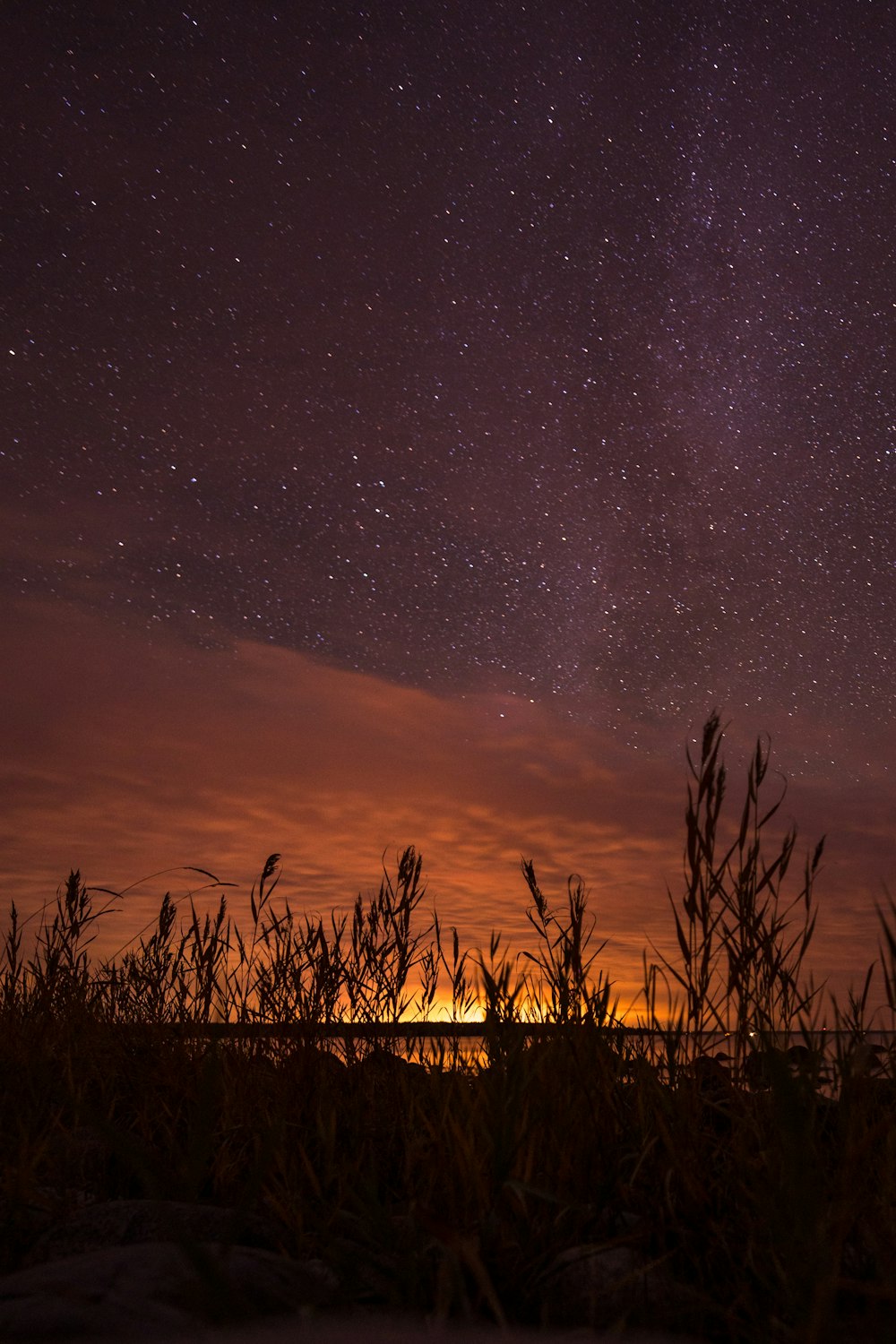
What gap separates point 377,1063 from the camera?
4.17 meters

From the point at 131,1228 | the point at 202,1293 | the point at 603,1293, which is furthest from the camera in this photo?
the point at 131,1228

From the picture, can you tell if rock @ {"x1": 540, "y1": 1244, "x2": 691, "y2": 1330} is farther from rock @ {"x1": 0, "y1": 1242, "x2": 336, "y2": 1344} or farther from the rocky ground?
rock @ {"x1": 0, "y1": 1242, "x2": 336, "y2": 1344}

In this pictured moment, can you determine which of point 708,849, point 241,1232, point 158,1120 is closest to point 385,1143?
point 158,1120

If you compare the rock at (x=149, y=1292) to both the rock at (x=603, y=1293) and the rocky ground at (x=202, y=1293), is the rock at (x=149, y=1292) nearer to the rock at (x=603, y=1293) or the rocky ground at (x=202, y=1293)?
the rocky ground at (x=202, y=1293)

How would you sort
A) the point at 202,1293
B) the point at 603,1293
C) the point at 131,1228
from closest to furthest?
the point at 202,1293
the point at 603,1293
the point at 131,1228

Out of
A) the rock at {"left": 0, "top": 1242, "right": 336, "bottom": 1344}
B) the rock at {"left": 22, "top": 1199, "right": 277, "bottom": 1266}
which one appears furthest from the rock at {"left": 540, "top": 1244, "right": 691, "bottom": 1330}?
the rock at {"left": 22, "top": 1199, "right": 277, "bottom": 1266}

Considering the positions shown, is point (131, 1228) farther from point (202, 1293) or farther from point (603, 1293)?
point (603, 1293)

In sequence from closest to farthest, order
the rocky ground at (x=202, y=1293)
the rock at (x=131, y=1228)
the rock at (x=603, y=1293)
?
1. the rocky ground at (x=202, y=1293)
2. the rock at (x=603, y=1293)
3. the rock at (x=131, y=1228)

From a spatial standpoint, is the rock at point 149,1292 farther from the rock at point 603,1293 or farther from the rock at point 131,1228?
the rock at point 603,1293

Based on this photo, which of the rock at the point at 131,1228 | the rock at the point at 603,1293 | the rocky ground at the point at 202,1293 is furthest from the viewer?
the rock at the point at 131,1228

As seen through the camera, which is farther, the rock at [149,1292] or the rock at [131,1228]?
the rock at [131,1228]

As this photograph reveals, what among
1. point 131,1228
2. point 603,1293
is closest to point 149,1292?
point 131,1228

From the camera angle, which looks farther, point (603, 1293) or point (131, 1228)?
point (131, 1228)

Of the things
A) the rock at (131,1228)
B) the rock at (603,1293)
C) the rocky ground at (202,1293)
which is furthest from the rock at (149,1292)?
the rock at (603,1293)
